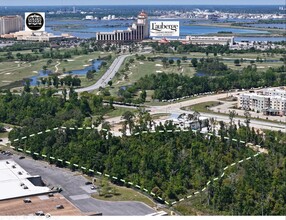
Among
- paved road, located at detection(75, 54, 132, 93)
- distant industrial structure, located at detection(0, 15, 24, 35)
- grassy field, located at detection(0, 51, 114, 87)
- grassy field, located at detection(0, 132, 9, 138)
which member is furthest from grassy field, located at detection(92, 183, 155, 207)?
distant industrial structure, located at detection(0, 15, 24, 35)

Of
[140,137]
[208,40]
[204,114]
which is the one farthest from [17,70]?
[208,40]

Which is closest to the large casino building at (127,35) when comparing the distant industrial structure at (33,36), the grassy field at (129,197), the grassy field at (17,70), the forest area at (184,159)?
the distant industrial structure at (33,36)

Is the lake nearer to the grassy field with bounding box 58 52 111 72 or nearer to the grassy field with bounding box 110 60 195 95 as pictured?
the grassy field with bounding box 58 52 111 72

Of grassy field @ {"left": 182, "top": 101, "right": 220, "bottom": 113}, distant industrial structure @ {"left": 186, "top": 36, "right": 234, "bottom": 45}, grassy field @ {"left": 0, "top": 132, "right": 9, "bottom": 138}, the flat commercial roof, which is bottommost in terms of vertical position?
grassy field @ {"left": 0, "top": 132, "right": 9, "bottom": 138}

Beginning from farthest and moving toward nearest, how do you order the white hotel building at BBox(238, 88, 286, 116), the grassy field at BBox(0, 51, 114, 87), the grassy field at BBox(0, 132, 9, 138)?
the grassy field at BBox(0, 51, 114, 87) < the white hotel building at BBox(238, 88, 286, 116) < the grassy field at BBox(0, 132, 9, 138)

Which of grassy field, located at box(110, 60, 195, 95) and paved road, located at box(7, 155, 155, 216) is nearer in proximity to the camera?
paved road, located at box(7, 155, 155, 216)

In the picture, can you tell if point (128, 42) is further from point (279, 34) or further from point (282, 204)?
point (282, 204)
